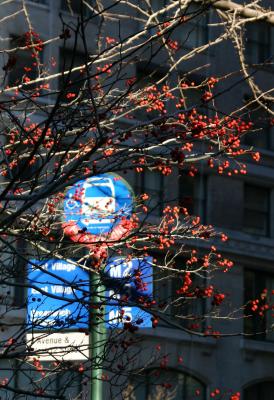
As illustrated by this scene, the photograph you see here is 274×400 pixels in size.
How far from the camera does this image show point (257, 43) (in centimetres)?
3881

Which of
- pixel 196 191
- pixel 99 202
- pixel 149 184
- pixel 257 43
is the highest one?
pixel 257 43

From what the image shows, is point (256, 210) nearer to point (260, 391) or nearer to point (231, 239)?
point (231, 239)

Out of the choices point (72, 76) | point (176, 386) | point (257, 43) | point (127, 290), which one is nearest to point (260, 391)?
point (176, 386)

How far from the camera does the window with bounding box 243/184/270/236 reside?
38219 mm

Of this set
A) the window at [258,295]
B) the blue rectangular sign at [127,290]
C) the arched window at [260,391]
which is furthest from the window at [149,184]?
the blue rectangular sign at [127,290]

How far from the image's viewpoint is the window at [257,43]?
3856 cm

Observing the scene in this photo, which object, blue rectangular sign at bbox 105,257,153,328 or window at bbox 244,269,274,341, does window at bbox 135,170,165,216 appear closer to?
window at bbox 244,269,274,341

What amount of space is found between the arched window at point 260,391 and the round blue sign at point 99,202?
21.3 metres

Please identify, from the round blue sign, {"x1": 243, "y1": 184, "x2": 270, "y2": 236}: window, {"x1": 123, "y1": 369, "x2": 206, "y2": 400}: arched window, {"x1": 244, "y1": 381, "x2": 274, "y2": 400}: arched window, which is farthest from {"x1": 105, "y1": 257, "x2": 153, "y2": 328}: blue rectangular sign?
{"x1": 243, "y1": 184, "x2": 270, "y2": 236}: window

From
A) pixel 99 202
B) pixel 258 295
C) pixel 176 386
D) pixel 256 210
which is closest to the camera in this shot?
pixel 99 202

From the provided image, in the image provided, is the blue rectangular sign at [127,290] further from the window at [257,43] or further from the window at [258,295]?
the window at [257,43]

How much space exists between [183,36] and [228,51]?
89.8 inches

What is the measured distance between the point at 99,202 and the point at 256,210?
2211cm

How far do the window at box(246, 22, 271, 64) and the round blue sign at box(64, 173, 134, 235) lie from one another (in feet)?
73.1
